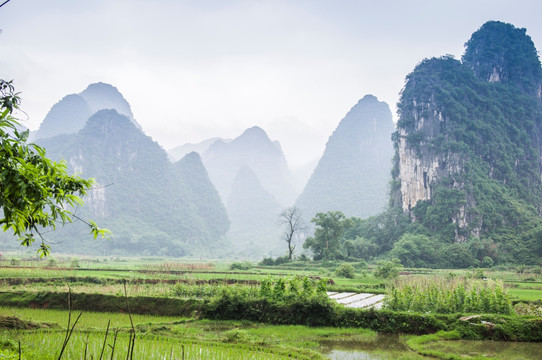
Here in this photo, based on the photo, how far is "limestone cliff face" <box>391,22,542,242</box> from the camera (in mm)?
44625

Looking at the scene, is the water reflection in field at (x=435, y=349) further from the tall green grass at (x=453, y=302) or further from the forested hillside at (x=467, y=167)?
the forested hillside at (x=467, y=167)

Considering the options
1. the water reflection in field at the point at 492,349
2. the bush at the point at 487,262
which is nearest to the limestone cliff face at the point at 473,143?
the bush at the point at 487,262

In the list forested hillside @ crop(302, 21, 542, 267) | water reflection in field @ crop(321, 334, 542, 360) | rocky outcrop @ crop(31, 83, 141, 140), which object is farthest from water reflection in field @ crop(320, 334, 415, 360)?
rocky outcrop @ crop(31, 83, 141, 140)

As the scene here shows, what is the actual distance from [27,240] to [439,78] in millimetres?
60524

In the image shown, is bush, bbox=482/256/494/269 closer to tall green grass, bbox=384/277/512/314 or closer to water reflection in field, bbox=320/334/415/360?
tall green grass, bbox=384/277/512/314

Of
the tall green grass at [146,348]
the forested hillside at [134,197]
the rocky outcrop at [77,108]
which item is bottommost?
the tall green grass at [146,348]

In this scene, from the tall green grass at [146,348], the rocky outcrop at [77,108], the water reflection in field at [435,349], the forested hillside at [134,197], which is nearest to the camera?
the tall green grass at [146,348]

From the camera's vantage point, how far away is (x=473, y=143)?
5081 cm

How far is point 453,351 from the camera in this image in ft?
23.0

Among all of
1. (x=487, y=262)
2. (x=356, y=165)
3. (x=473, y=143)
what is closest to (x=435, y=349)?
(x=487, y=262)

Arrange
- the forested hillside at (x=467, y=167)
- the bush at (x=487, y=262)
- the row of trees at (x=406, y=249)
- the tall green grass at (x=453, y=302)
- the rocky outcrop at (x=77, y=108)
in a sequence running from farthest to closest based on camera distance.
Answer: the rocky outcrop at (x=77, y=108), the forested hillside at (x=467, y=167), the row of trees at (x=406, y=249), the bush at (x=487, y=262), the tall green grass at (x=453, y=302)

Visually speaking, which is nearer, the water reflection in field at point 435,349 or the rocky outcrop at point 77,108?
the water reflection in field at point 435,349

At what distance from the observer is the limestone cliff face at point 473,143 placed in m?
44.6

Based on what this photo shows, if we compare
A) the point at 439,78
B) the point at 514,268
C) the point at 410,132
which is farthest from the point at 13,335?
the point at 439,78
